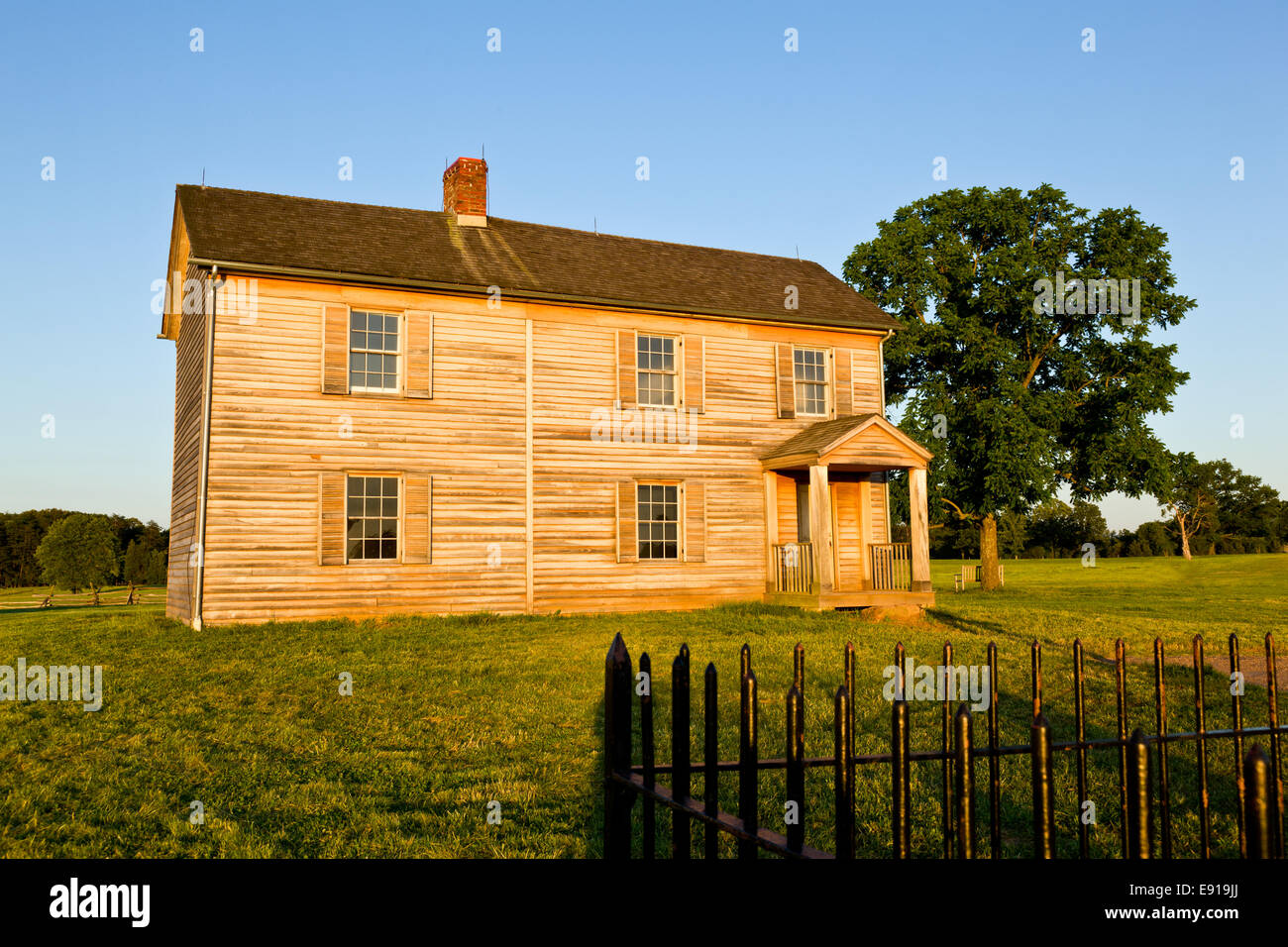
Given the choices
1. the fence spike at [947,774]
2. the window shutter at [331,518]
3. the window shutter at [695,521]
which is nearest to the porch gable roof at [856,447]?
the window shutter at [695,521]

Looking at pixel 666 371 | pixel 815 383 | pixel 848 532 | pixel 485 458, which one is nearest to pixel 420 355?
pixel 485 458

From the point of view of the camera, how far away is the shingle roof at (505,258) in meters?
18.1

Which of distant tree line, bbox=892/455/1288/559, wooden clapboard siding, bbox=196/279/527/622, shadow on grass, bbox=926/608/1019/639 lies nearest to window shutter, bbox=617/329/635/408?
wooden clapboard siding, bbox=196/279/527/622

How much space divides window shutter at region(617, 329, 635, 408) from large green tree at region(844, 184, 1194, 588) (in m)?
14.9

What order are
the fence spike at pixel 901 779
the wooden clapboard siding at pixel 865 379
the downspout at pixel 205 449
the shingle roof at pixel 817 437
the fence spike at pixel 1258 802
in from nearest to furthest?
the fence spike at pixel 1258 802 → the fence spike at pixel 901 779 → the downspout at pixel 205 449 → the shingle roof at pixel 817 437 → the wooden clapboard siding at pixel 865 379

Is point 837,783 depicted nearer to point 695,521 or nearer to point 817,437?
point 695,521

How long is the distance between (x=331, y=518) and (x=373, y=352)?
3409mm

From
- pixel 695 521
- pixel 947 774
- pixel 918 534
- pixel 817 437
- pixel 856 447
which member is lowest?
pixel 947 774

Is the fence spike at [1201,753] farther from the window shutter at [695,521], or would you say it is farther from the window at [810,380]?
the window at [810,380]

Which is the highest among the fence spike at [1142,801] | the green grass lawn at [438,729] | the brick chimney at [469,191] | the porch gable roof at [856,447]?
the brick chimney at [469,191]

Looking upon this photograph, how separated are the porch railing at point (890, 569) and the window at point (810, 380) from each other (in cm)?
368

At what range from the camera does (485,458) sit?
18734 millimetres

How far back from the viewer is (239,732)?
28.1 feet
